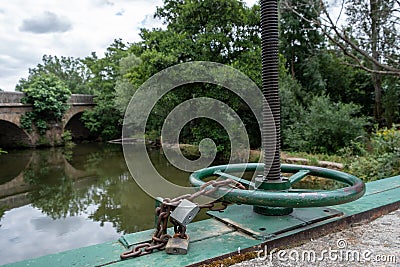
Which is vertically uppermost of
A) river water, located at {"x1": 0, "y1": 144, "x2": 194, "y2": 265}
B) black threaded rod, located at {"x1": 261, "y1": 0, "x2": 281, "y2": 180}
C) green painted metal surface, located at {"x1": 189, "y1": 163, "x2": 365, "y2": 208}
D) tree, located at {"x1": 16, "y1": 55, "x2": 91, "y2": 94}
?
tree, located at {"x1": 16, "y1": 55, "x2": 91, "y2": 94}

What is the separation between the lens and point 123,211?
484cm

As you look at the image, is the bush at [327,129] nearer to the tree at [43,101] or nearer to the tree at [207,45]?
the tree at [207,45]

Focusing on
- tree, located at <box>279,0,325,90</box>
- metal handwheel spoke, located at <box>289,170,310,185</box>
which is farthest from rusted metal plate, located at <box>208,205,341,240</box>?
tree, located at <box>279,0,325,90</box>

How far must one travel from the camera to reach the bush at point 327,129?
7656 millimetres

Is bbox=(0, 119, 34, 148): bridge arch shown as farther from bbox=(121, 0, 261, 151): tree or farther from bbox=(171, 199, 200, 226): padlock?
bbox=(171, 199, 200, 226): padlock

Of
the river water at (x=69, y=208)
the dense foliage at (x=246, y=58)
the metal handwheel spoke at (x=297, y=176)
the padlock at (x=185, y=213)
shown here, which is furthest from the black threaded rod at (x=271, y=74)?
the dense foliage at (x=246, y=58)

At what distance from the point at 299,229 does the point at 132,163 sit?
0.89 meters

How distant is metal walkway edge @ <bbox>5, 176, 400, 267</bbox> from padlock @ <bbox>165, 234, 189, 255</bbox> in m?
0.01

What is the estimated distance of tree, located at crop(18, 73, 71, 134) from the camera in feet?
49.3

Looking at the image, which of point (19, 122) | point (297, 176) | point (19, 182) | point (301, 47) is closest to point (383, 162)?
point (297, 176)

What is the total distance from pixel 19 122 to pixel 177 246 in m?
16.4

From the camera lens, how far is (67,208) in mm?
5215

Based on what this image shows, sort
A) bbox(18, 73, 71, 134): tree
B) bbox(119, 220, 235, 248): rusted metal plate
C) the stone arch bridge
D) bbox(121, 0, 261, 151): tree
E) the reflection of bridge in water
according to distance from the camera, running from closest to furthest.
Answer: bbox(119, 220, 235, 248): rusted metal plate → the reflection of bridge in water → bbox(121, 0, 261, 151): tree → the stone arch bridge → bbox(18, 73, 71, 134): tree

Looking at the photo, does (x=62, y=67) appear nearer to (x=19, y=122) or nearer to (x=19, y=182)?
(x=19, y=122)
